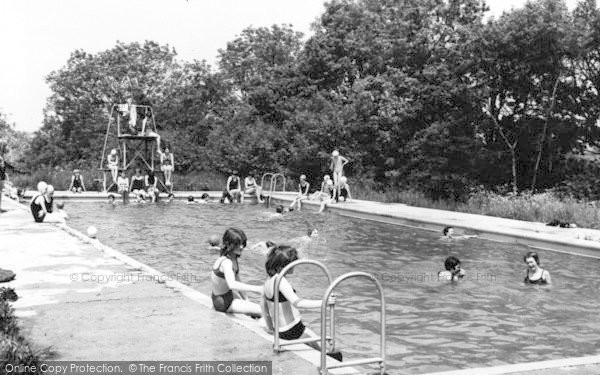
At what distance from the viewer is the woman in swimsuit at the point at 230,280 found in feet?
22.7

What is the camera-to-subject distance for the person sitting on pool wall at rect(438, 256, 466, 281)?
1096 centimetres

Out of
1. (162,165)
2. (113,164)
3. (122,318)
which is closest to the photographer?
(122,318)

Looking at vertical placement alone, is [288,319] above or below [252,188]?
below

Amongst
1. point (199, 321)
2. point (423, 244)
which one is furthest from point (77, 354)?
point (423, 244)

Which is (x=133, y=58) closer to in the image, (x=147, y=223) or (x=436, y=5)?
(x=436, y=5)

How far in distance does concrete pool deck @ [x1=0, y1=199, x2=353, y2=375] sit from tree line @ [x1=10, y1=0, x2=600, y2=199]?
54.7 feet

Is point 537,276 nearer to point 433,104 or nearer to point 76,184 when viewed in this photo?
point 433,104

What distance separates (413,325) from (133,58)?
45012mm

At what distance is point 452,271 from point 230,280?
532 centimetres

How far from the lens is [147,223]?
19266 mm

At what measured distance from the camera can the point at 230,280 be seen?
6.85 metres

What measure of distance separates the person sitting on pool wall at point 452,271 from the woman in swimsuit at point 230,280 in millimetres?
4744

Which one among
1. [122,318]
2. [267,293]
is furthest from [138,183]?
[267,293]

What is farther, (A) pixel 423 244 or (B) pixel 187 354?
(A) pixel 423 244
